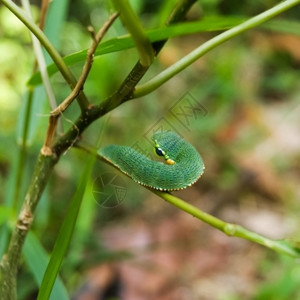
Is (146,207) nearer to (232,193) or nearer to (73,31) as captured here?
(232,193)

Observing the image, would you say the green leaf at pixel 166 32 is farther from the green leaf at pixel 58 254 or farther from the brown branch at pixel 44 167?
the green leaf at pixel 58 254

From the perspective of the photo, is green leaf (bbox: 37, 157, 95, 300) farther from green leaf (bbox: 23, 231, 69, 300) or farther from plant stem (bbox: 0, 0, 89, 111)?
green leaf (bbox: 23, 231, 69, 300)

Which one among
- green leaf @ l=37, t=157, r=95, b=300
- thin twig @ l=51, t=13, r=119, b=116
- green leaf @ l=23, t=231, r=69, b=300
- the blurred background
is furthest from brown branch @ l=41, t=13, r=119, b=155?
the blurred background

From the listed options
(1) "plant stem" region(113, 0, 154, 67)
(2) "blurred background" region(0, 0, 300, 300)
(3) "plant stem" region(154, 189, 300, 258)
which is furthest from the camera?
(2) "blurred background" region(0, 0, 300, 300)

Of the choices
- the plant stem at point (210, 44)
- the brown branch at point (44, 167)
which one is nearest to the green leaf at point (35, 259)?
the brown branch at point (44, 167)

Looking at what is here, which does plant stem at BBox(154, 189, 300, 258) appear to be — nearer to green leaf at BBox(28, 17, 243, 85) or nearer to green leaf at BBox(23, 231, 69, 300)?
green leaf at BBox(28, 17, 243, 85)

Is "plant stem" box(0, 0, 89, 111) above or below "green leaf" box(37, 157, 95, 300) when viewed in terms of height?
above

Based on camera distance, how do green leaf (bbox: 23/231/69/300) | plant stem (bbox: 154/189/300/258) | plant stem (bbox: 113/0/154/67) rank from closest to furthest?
plant stem (bbox: 113/0/154/67), plant stem (bbox: 154/189/300/258), green leaf (bbox: 23/231/69/300)

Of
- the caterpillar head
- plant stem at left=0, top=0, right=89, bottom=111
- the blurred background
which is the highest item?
the blurred background

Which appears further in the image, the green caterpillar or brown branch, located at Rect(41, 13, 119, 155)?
the green caterpillar
